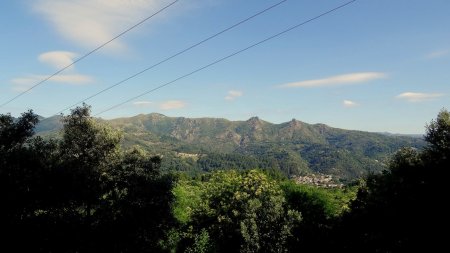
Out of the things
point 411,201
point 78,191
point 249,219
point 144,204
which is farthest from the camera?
point 249,219

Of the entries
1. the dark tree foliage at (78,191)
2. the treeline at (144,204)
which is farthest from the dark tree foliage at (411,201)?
the dark tree foliage at (78,191)

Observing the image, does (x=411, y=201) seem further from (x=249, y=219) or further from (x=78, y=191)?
(x=78, y=191)

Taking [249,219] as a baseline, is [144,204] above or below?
above

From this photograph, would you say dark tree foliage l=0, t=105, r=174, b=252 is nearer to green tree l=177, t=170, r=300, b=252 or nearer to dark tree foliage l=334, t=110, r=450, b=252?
green tree l=177, t=170, r=300, b=252

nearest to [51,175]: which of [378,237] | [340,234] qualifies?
[378,237]

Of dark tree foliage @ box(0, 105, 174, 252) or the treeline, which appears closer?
the treeline

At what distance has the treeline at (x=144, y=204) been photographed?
33000mm

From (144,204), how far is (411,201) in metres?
28.6

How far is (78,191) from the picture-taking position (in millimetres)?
39719

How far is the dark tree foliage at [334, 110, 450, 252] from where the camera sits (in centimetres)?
→ 3180

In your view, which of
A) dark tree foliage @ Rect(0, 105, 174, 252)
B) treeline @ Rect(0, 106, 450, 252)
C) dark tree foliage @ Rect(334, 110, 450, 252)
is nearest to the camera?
dark tree foliage @ Rect(334, 110, 450, 252)

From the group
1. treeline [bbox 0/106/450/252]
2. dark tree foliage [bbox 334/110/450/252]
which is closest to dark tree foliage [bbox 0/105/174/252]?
treeline [bbox 0/106/450/252]

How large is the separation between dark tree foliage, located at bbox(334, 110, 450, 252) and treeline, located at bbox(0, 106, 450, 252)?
89mm

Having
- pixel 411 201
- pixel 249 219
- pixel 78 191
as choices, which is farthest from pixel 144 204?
pixel 411 201
